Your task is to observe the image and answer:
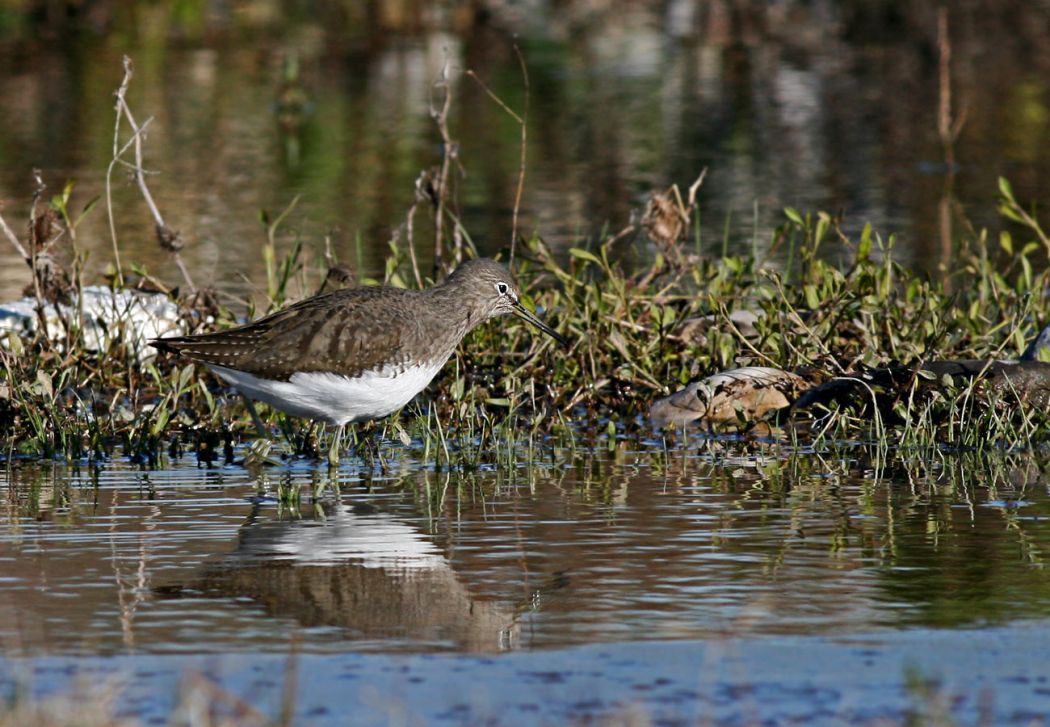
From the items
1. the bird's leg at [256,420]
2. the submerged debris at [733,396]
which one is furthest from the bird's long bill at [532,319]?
the bird's leg at [256,420]

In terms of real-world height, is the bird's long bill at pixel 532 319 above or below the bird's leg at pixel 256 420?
above

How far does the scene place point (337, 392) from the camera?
8906 mm

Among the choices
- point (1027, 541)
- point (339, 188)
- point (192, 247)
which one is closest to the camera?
point (1027, 541)

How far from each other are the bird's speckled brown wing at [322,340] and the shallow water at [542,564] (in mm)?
577

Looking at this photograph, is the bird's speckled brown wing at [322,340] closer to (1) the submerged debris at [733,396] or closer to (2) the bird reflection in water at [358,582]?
(2) the bird reflection in water at [358,582]

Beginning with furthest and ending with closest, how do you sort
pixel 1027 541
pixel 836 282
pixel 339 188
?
pixel 339 188
pixel 836 282
pixel 1027 541

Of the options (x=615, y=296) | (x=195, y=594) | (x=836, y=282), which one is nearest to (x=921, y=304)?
(x=836, y=282)

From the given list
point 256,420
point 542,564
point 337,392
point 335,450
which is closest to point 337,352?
point 337,392

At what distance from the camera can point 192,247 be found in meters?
15.6

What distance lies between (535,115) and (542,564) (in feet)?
59.8

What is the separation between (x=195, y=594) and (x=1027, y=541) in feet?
11.4

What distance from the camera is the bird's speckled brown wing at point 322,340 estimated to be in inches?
355

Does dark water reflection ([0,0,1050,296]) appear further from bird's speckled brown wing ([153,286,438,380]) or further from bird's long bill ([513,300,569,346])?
bird's speckled brown wing ([153,286,438,380])

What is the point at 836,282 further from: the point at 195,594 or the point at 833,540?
the point at 195,594
